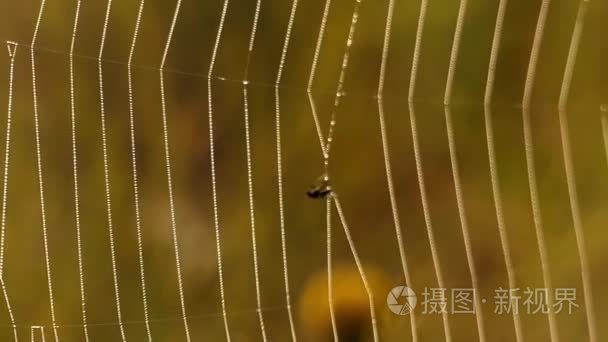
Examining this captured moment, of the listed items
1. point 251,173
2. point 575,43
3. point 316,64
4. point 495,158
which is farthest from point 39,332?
point 575,43

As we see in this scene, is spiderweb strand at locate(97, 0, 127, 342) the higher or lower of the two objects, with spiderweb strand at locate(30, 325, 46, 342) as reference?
higher

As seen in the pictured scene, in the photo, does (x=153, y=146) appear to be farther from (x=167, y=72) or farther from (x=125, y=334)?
(x=125, y=334)

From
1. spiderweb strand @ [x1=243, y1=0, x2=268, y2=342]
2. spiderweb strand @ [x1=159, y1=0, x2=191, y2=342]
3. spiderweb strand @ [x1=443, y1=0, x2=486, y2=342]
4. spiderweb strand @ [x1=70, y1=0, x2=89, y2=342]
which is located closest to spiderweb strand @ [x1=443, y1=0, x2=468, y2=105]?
spiderweb strand @ [x1=443, y1=0, x2=486, y2=342]

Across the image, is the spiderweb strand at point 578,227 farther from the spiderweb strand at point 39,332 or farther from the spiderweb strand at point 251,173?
the spiderweb strand at point 39,332

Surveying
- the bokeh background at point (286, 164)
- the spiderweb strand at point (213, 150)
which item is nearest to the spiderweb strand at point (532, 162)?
the bokeh background at point (286, 164)

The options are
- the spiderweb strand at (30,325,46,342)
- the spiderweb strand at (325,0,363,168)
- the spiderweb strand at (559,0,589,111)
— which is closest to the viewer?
the spiderweb strand at (559,0,589,111)

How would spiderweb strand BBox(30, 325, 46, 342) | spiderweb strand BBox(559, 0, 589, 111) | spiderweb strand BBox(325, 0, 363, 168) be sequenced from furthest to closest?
spiderweb strand BBox(30, 325, 46, 342) < spiderweb strand BBox(325, 0, 363, 168) < spiderweb strand BBox(559, 0, 589, 111)

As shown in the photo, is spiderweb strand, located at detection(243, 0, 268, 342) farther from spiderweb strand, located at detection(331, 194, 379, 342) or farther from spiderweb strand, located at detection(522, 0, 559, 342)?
spiderweb strand, located at detection(522, 0, 559, 342)

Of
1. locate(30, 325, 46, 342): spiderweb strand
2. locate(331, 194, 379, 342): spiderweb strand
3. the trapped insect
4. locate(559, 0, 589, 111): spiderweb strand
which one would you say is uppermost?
locate(559, 0, 589, 111): spiderweb strand

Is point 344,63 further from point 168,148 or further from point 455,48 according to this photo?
point 168,148
